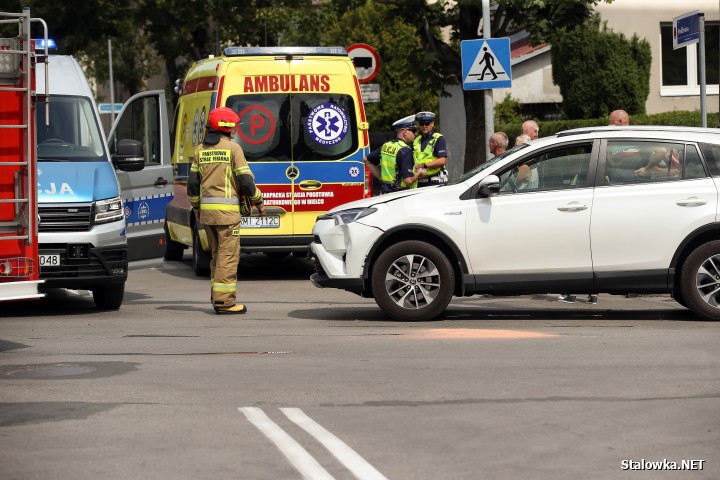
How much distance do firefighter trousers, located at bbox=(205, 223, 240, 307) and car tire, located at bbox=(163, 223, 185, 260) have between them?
23.9 ft

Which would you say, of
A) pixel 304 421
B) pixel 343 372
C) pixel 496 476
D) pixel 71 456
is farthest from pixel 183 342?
pixel 496 476

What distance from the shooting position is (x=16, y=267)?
10602 millimetres

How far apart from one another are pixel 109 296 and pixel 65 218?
43.5 inches

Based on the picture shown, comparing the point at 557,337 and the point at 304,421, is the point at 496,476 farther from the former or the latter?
the point at 557,337

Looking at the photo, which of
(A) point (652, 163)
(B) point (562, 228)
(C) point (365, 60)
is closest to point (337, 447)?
(B) point (562, 228)

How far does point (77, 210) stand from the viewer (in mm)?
13398

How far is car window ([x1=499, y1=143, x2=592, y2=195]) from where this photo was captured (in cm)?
1266

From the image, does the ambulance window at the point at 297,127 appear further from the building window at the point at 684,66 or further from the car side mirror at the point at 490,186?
the building window at the point at 684,66

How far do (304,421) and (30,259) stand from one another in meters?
3.61

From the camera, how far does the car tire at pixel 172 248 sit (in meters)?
21.1

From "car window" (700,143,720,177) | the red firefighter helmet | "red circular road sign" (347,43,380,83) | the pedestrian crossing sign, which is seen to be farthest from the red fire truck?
"red circular road sign" (347,43,380,83)

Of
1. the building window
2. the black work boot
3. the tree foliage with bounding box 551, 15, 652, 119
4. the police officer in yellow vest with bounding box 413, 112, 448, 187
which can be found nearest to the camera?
the black work boot

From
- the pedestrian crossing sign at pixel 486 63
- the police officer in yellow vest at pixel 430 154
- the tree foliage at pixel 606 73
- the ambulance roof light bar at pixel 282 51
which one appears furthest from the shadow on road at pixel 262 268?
the tree foliage at pixel 606 73

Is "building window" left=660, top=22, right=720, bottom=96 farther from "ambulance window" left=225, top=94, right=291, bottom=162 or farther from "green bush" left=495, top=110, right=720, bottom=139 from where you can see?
"ambulance window" left=225, top=94, right=291, bottom=162
